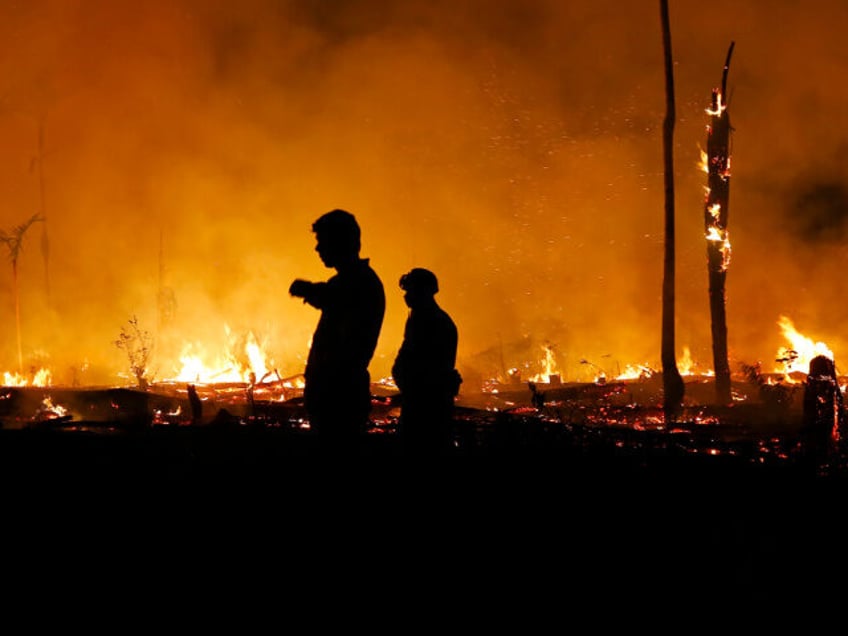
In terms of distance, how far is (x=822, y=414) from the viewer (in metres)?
6.36

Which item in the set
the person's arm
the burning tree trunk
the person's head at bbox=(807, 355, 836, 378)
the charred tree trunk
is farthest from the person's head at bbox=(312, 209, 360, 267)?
the burning tree trunk

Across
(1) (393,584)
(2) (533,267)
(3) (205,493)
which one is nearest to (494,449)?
(3) (205,493)

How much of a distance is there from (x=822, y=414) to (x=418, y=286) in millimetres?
3910

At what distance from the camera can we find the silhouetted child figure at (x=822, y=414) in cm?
621

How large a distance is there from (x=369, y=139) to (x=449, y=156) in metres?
2.14

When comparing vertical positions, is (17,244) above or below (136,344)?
above

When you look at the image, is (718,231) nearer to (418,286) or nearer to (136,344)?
(418,286)

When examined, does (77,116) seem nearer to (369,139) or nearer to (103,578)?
(369,139)

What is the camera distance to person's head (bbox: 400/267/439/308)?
4629mm

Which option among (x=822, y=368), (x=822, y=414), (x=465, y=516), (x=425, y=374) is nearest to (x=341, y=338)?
(x=425, y=374)

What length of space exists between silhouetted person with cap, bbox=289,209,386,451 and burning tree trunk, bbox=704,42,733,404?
24.2ft

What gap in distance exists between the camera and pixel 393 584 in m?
3.12

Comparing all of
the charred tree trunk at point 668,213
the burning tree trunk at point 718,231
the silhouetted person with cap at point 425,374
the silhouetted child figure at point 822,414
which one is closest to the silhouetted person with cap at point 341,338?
the silhouetted person with cap at point 425,374

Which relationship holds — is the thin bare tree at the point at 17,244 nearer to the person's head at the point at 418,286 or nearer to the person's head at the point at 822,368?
the person's head at the point at 418,286
